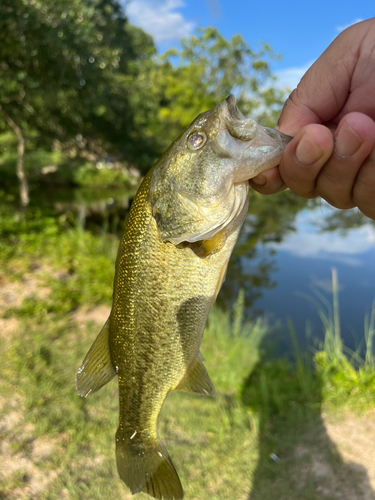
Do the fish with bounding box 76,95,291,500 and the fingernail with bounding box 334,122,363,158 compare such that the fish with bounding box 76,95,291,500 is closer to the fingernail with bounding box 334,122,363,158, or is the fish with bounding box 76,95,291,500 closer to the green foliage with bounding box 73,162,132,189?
the fingernail with bounding box 334,122,363,158

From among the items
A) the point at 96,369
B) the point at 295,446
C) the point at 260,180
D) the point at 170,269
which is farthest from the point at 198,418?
the point at 260,180

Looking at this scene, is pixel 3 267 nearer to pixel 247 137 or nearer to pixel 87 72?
pixel 87 72

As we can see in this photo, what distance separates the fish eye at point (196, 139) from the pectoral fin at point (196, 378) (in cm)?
112

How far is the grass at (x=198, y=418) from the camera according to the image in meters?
3.32

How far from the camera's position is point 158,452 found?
72.2 inches

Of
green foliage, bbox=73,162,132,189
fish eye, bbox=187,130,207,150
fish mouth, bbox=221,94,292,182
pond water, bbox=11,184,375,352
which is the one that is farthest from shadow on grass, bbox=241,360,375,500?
green foliage, bbox=73,162,132,189

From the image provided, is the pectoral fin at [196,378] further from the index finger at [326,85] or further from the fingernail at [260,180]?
the index finger at [326,85]

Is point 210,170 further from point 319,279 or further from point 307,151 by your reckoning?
point 319,279

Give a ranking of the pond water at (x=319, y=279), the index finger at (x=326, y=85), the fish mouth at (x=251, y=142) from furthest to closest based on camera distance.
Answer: the pond water at (x=319, y=279) < the index finger at (x=326, y=85) < the fish mouth at (x=251, y=142)

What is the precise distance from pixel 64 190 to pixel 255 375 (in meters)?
23.7

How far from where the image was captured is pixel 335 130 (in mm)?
1649

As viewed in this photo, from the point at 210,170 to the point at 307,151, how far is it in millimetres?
436

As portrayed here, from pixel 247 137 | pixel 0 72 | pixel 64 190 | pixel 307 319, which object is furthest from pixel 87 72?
pixel 64 190

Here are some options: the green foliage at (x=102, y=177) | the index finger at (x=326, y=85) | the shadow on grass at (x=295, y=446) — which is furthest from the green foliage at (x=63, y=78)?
the green foliage at (x=102, y=177)
